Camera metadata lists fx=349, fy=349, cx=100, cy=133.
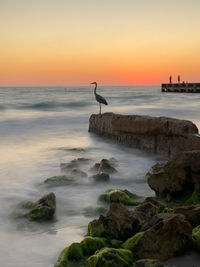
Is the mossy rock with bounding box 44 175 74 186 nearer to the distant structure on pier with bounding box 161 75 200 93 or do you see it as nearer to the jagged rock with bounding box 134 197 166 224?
the jagged rock with bounding box 134 197 166 224

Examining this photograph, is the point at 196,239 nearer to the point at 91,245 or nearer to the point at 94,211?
the point at 91,245

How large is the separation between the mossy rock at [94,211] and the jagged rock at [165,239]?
201 centimetres

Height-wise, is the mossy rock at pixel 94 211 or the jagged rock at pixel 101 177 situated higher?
the jagged rock at pixel 101 177

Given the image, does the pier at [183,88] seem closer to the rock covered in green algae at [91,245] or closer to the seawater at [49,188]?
the seawater at [49,188]

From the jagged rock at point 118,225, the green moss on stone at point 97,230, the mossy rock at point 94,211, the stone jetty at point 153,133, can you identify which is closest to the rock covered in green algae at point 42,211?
the mossy rock at point 94,211

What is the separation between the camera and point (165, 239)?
327 cm

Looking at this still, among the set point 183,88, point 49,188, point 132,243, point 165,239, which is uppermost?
point 183,88

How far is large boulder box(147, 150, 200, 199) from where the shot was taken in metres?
5.13

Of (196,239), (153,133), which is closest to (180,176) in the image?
(196,239)

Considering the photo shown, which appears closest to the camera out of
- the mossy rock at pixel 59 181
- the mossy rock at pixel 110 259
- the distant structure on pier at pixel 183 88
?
the mossy rock at pixel 110 259

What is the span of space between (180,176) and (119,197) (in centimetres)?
109

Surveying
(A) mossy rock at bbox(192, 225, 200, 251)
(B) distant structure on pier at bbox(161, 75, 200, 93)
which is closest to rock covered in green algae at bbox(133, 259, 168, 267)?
(A) mossy rock at bbox(192, 225, 200, 251)

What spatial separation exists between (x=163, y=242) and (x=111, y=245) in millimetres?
734

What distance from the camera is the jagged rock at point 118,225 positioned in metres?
3.89
